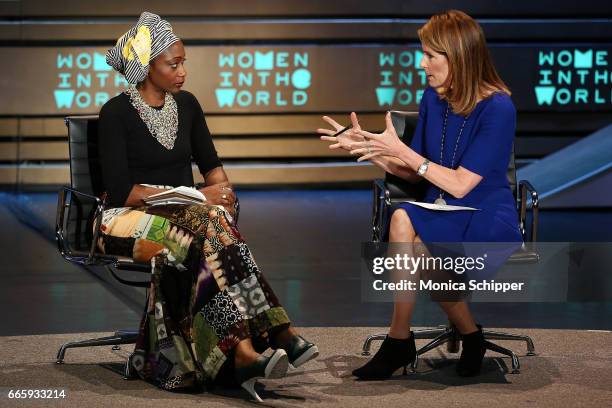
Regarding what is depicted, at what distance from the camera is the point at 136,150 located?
164 inches

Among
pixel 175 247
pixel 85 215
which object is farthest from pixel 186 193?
pixel 85 215

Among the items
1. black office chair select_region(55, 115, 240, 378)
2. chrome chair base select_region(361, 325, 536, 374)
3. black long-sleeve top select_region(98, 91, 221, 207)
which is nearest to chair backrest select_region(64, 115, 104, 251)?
black office chair select_region(55, 115, 240, 378)

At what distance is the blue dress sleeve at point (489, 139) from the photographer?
154 inches

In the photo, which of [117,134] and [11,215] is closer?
[117,134]

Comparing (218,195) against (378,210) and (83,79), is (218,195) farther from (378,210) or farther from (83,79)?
(83,79)

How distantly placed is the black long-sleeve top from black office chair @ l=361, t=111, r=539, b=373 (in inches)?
30.0

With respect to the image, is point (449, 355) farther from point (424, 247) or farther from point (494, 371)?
point (424, 247)

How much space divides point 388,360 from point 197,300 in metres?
0.70

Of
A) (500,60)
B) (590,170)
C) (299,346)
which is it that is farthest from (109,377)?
(500,60)

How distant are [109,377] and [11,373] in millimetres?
352

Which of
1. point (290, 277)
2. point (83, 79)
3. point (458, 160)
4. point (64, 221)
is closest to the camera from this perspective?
point (458, 160)

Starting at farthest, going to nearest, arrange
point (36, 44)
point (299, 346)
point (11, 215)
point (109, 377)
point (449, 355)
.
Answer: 1. point (36, 44)
2. point (11, 215)
3. point (449, 355)
4. point (109, 377)
5. point (299, 346)

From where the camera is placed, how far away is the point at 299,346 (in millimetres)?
3676

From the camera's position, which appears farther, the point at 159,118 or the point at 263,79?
the point at 263,79
